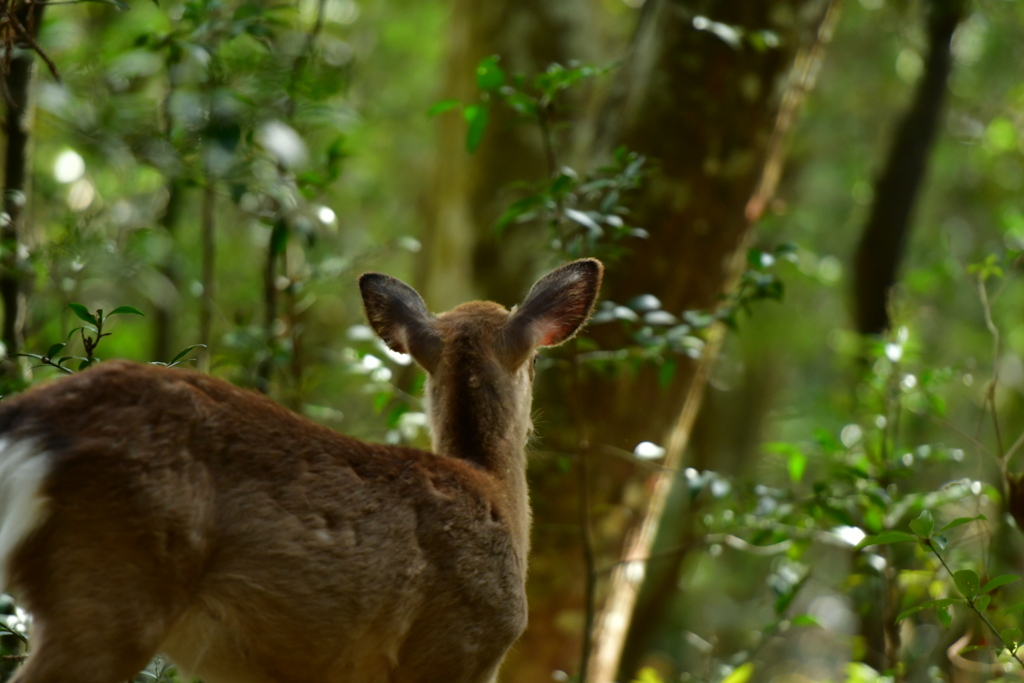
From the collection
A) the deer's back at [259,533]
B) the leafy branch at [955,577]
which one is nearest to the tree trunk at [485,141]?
the deer's back at [259,533]

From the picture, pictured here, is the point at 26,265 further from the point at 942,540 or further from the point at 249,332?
the point at 942,540

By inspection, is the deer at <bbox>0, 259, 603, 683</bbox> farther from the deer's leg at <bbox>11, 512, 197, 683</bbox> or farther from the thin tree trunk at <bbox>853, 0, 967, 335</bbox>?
the thin tree trunk at <bbox>853, 0, 967, 335</bbox>

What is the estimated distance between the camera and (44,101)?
5066 millimetres

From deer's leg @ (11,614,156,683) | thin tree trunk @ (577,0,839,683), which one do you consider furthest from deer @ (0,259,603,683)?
thin tree trunk @ (577,0,839,683)

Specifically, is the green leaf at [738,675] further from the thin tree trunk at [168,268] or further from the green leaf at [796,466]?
the thin tree trunk at [168,268]

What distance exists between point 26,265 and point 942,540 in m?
4.18

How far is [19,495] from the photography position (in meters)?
2.61

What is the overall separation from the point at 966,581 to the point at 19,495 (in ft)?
9.85

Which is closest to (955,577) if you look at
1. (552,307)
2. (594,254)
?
(552,307)

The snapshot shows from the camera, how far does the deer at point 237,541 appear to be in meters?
2.62

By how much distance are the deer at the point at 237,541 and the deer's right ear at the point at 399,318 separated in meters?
0.49

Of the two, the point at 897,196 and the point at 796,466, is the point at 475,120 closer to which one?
the point at 796,466

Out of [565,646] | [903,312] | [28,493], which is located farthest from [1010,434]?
[28,493]

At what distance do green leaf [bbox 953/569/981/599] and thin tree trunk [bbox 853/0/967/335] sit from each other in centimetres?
632
